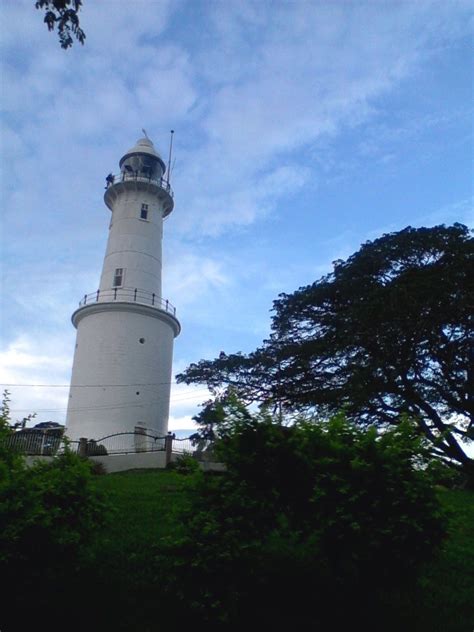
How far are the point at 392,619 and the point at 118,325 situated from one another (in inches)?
791

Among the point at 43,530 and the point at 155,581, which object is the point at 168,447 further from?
the point at 43,530

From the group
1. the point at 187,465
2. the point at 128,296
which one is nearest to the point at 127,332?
the point at 128,296

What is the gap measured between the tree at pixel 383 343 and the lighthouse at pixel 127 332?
9.89ft

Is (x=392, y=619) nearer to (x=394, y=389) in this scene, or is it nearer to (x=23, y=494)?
(x=23, y=494)

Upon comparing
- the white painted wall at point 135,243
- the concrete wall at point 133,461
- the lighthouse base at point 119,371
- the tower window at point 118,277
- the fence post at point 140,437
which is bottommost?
the concrete wall at point 133,461

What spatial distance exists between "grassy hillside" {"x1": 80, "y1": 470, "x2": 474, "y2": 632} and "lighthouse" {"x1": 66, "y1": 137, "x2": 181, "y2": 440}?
13.7 metres

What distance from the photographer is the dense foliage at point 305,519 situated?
20.4ft

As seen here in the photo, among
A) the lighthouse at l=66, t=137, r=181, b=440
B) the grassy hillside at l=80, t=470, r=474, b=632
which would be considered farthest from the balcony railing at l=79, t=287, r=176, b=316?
the grassy hillside at l=80, t=470, r=474, b=632

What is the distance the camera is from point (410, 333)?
19281mm

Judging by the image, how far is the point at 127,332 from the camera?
82.9ft

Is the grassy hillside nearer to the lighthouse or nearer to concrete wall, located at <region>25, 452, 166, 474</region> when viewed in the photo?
concrete wall, located at <region>25, 452, 166, 474</region>

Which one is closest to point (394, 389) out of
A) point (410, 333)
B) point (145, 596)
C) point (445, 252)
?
point (410, 333)

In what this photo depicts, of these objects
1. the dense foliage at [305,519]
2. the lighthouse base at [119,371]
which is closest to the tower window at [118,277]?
the lighthouse base at [119,371]

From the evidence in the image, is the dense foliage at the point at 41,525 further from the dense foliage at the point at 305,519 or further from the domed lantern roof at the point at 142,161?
the domed lantern roof at the point at 142,161
